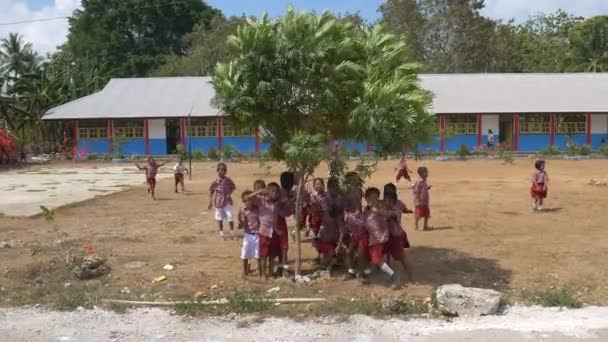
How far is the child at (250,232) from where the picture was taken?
791 cm

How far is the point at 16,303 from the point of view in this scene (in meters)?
7.02

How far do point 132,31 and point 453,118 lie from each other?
34307 millimetres

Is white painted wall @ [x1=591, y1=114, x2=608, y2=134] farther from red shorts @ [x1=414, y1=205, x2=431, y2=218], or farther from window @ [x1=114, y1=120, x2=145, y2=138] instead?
red shorts @ [x1=414, y1=205, x2=431, y2=218]

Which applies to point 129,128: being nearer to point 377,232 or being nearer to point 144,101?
point 144,101

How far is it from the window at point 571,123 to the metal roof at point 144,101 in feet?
60.7

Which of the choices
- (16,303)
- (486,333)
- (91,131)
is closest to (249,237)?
(16,303)

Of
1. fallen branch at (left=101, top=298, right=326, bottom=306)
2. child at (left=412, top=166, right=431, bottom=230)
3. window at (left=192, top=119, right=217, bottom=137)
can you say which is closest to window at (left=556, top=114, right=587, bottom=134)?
window at (left=192, top=119, right=217, bottom=137)

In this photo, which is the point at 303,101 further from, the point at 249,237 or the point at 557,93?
the point at 557,93

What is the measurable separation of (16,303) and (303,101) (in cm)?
370

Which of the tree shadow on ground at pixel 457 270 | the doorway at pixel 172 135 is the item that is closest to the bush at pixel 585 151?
the doorway at pixel 172 135

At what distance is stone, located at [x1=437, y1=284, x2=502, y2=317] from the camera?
20.7 ft

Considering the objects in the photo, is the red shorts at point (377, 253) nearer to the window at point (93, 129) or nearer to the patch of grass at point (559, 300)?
the patch of grass at point (559, 300)

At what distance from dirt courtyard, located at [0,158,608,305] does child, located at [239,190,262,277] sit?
0.25m

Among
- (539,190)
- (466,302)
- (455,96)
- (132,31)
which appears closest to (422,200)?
(539,190)
